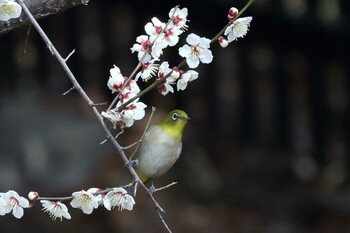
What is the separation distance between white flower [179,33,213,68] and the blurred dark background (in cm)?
441

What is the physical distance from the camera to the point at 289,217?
27.2ft

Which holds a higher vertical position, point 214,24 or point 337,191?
point 214,24

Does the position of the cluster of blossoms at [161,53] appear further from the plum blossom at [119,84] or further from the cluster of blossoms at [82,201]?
the cluster of blossoms at [82,201]

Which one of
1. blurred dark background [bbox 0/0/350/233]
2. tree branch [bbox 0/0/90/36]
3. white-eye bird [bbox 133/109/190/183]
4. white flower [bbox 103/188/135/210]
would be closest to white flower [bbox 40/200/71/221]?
white flower [bbox 103/188/135/210]

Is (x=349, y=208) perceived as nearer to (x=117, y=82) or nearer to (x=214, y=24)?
(x=214, y=24)

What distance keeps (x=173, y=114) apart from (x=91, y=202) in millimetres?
1174

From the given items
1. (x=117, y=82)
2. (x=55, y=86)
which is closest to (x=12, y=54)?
(x=55, y=86)

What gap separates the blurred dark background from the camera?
779cm

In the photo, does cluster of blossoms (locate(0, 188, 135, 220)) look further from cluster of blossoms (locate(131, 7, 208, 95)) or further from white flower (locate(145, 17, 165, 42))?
white flower (locate(145, 17, 165, 42))

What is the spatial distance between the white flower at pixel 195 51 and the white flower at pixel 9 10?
53 centimetres

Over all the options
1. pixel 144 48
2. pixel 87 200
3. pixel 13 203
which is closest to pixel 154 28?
pixel 144 48

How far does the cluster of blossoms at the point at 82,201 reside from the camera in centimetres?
333

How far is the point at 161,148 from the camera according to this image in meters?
4.43

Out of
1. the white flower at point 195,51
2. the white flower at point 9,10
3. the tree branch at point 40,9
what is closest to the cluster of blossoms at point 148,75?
the white flower at point 195,51
